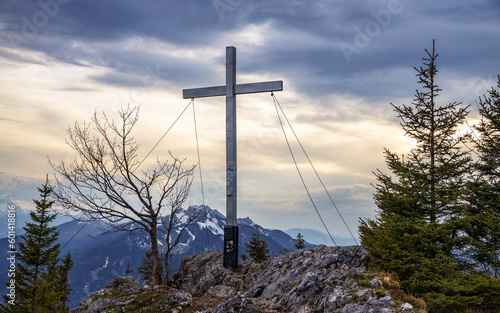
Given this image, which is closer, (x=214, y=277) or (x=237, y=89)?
(x=214, y=277)

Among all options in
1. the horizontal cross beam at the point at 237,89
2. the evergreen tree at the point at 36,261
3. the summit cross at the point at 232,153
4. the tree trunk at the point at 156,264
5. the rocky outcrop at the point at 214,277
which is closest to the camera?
the rocky outcrop at the point at 214,277

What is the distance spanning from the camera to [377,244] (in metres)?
17.8

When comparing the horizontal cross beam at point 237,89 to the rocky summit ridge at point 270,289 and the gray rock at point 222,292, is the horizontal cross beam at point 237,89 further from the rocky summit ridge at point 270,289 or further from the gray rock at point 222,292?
the gray rock at point 222,292

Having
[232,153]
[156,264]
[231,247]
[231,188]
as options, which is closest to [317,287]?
[231,247]

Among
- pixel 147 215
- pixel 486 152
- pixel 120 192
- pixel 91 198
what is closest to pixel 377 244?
pixel 486 152

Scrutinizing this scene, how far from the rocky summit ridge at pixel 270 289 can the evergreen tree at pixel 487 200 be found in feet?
18.0

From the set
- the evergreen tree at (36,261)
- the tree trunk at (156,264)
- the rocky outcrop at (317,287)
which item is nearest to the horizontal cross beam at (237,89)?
the tree trunk at (156,264)

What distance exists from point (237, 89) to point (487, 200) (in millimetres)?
15041

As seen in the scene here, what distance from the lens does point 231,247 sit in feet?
75.2

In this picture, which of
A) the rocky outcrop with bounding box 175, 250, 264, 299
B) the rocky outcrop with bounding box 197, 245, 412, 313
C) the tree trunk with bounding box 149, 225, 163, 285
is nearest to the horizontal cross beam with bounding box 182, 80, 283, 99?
the tree trunk with bounding box 149, 225, 163, 285

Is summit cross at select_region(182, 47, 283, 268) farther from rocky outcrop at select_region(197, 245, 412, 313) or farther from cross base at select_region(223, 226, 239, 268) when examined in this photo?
rocky outcrop at select_region(197, 245, 412, 313)

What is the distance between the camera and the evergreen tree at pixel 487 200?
1833cm

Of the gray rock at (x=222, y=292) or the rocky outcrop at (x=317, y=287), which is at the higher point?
the rocky outcrop at (x=317, y=287)

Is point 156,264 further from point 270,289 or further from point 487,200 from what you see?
point 487,200
